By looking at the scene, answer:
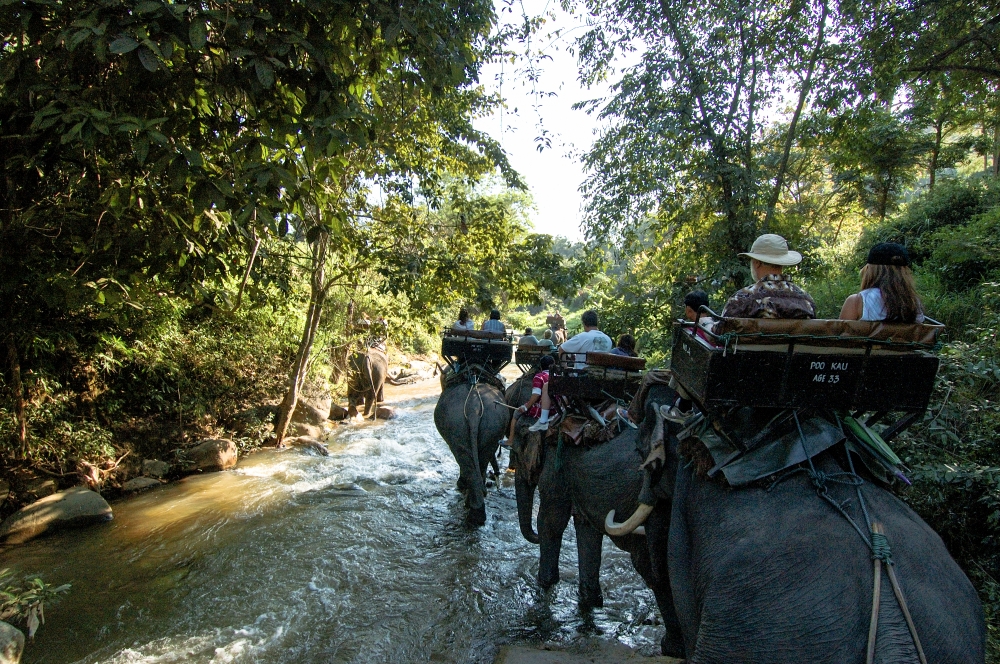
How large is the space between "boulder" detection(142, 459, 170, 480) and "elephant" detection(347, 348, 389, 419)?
5.45m

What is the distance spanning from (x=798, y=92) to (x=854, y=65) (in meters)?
0.89

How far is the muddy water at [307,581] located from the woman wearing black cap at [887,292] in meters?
3.35

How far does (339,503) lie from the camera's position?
818 centimetres

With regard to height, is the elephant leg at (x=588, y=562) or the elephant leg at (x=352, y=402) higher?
the elephant leg at (x=352, y=402)

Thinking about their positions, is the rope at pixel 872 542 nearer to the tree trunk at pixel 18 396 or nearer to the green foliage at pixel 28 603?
the green foliage at pixel 28 603

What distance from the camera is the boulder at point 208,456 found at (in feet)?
30.2

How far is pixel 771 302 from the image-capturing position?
262 centimetres

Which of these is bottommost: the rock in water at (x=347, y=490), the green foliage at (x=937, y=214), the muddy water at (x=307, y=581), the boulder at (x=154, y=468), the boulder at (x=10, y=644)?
the muddy water at (x=307, y=581)

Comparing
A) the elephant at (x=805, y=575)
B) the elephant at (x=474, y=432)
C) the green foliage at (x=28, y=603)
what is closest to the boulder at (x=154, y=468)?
the green foliage at (x=28, y=603)

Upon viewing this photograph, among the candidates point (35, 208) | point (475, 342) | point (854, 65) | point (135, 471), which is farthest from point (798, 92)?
point (135, 471)

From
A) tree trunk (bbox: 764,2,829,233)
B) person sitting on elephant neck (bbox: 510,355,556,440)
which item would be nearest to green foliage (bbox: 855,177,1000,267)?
tree trunk (bbox: 764,2,829,233)

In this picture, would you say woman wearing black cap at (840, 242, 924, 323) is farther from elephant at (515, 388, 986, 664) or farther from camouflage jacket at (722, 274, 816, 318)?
elephant at (515, 388, 986, 664)

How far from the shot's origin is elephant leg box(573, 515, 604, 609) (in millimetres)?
4898

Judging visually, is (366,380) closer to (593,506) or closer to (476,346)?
(476,346)
